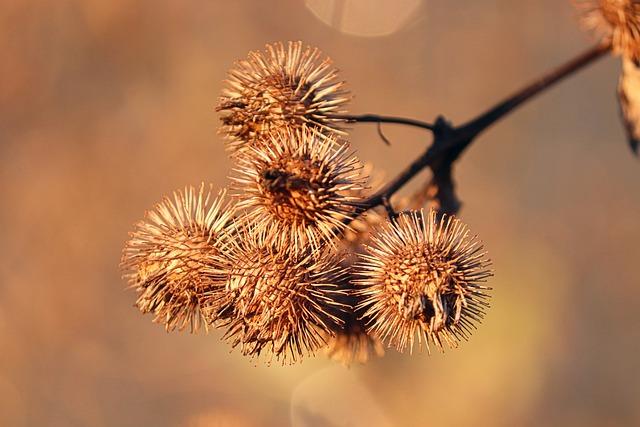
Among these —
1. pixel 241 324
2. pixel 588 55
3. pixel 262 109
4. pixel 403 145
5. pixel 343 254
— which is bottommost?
pixel 241 324

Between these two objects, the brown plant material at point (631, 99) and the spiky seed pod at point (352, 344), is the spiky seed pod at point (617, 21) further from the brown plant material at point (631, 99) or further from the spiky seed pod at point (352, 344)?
the spiky seed pod at point (352, 344)

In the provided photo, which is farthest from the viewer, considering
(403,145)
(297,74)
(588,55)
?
(403,145)

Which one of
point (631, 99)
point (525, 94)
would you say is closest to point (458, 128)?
point (525, 94)

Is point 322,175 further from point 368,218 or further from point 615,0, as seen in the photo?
point 615,0

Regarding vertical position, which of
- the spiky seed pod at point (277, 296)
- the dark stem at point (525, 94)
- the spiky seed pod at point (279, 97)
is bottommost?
the spiky seed pod at point (277, 296)

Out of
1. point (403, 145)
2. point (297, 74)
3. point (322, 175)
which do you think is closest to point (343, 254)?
point (322, 175)

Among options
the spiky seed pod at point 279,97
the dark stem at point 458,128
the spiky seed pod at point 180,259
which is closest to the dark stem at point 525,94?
the dark stem at point 458,128

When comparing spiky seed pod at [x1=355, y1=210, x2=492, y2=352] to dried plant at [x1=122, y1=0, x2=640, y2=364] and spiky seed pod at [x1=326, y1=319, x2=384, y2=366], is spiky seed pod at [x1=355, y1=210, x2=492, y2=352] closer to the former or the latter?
dried plant at [x1=122, y1=0, x2=640, y2=364]

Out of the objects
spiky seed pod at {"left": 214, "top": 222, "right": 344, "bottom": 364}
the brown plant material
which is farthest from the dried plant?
the brown plant material
